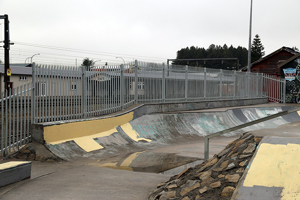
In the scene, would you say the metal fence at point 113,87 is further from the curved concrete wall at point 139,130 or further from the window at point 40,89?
the curved concrete wall at point 139,130

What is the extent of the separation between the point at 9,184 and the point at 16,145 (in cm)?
248

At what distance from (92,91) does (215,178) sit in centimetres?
685

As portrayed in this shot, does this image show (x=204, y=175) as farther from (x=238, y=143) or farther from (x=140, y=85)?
(x=140, y=85)

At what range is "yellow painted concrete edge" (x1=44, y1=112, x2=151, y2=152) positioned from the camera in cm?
906

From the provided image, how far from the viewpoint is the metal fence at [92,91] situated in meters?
8.47

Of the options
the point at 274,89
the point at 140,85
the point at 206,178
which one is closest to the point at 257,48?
the point at 274,89

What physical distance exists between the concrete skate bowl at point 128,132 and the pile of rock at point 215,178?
4.24 metres

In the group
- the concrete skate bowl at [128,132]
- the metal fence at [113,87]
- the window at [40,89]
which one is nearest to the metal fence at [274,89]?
the metal fence at [113,87]

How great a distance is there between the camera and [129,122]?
12.7m

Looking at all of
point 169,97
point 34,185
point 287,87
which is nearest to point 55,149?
point 34,185

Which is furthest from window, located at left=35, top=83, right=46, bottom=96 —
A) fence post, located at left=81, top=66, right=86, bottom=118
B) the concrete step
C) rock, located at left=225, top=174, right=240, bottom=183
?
rock, located at left=225, top=174, right=240, bottom=183

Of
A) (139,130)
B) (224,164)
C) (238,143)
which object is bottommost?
(139,130)

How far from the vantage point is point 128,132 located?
1203 centimetres

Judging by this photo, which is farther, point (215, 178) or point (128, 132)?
point (128, 132)
